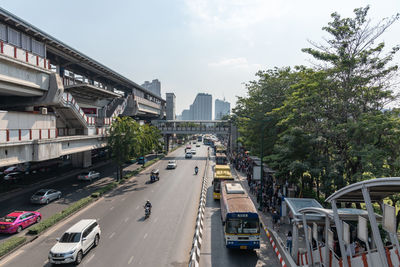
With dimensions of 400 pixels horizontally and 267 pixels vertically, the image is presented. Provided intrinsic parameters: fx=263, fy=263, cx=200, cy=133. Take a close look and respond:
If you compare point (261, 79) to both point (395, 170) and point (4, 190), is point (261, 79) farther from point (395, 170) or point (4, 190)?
point (4, 190)

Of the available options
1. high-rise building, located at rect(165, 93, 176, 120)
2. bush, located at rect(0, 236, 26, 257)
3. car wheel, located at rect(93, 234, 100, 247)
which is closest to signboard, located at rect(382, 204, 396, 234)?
car wheel, located at rect(93, 234, 100, 247)

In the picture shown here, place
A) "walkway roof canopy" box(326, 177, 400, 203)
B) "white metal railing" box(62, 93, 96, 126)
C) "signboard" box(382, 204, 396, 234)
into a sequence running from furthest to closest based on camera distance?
"white metal railing" box(62, 93, 96, 126)
"signboard" box(382, 204, 396, 234)
"walkway roof canopy" box(326, 177, 400, 203)

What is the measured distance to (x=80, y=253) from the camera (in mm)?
15367

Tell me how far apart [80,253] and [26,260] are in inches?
131

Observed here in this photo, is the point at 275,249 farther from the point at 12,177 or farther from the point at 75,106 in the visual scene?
the point at 12,177

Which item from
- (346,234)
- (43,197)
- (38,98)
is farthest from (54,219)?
(346,234)

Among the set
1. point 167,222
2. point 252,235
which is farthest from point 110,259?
point 252,235

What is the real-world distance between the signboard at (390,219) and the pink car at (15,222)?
2307 cm

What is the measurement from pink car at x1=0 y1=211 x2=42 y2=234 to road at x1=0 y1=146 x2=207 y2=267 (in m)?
2.28

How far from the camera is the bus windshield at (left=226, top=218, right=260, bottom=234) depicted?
16.3 m

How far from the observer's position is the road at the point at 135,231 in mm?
15641

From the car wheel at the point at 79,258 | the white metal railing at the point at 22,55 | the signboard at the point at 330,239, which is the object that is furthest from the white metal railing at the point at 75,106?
the signboard at the point at 330,239

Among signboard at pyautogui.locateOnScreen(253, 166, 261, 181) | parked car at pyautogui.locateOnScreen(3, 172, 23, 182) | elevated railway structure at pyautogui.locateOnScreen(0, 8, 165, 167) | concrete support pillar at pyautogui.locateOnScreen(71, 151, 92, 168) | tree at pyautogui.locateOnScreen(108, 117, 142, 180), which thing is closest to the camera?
elevated railway structure at pyautogui.locateOnScreen(0, 8, 165, 167)

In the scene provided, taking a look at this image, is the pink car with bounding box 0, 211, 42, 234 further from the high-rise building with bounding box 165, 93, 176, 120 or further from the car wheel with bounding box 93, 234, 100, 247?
the high-rise building with bounding box 165, 93, 176, 120
